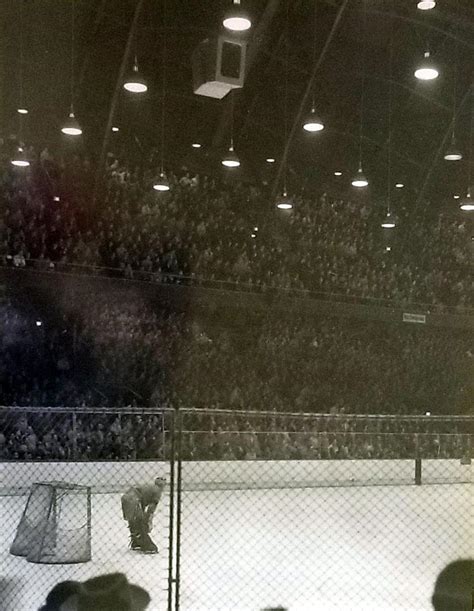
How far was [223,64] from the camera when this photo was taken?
8453 mm

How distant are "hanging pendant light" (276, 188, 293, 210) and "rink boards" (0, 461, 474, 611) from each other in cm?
528

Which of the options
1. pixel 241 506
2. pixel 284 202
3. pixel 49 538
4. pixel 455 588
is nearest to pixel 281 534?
pixel 241 506

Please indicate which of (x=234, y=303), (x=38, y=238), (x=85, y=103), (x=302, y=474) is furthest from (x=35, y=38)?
(x=302, y=474)

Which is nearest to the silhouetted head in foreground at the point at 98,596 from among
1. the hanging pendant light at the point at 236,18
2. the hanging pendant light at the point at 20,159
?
the hanging pendant light at the point at 236,18

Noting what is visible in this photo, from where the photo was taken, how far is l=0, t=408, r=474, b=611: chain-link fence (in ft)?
17.7

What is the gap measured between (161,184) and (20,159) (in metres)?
2.62

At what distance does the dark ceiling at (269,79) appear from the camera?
11.8 metres

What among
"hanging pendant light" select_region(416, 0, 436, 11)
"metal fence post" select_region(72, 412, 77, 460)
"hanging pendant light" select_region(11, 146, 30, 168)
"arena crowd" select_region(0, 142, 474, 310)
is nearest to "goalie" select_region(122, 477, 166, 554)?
"metal fence post" select_region(72, 412, 77, 460)

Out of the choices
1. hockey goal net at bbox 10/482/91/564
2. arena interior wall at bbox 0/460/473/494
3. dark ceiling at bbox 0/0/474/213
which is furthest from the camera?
dark ceiling at bbox 0/0/474/213

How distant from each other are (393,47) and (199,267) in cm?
512

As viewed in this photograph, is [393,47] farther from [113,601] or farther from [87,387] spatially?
[113,601]

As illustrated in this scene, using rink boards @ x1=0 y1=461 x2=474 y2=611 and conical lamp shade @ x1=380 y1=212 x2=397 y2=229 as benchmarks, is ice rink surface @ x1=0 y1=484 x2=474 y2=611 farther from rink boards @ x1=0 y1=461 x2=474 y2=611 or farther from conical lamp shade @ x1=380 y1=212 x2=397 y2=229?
conical lamp shade @ x1=380 y1=212 x2=397 y2=229

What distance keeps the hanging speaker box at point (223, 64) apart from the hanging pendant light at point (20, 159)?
187 inches

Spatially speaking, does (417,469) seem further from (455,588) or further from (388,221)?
(455,588)
